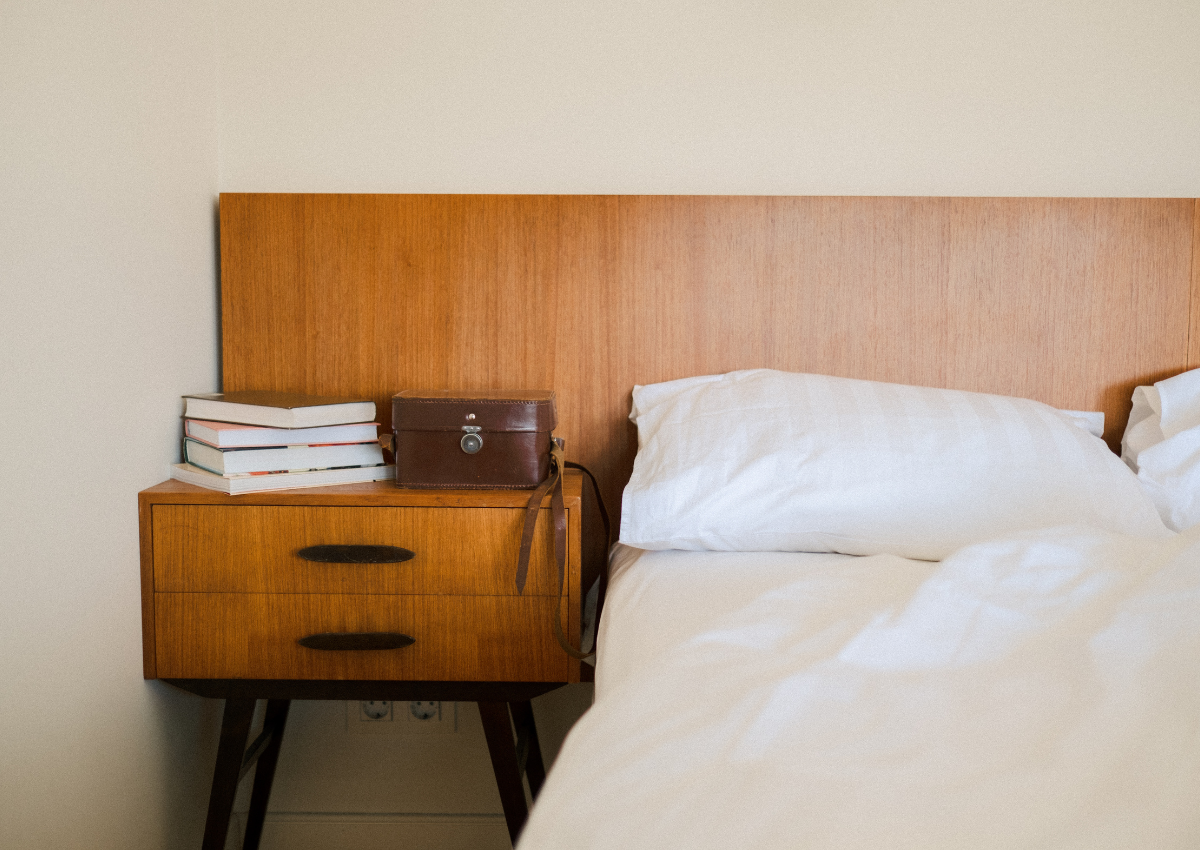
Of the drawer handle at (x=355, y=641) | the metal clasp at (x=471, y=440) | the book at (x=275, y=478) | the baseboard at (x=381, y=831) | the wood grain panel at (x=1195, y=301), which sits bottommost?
the baseboard at (x=381, y=831)

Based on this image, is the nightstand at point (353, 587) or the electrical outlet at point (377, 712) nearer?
the nightstand at point (353, 587)

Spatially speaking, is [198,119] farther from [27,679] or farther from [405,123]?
[27,679]

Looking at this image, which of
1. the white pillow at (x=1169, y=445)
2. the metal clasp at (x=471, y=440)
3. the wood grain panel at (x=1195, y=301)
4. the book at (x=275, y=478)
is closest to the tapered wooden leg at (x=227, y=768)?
the book at (x=275, y=478)

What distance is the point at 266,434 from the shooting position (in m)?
1.13

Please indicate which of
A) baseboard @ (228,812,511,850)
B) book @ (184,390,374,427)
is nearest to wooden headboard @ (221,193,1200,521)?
book @ (184,390,374,427)

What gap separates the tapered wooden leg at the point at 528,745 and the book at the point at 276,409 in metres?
0.56

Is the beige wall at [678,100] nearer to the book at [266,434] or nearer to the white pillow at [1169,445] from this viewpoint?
the book at [266,434]

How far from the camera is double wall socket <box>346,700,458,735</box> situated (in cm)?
149

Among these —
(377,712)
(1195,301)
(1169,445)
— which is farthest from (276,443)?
(1195,301)

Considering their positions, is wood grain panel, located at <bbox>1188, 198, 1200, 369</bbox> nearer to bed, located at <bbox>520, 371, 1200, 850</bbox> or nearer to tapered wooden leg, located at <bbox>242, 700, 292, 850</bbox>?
bed, located at <bbox>520, 371, 1200, 850</bbox>

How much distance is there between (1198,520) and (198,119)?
68.0 inches

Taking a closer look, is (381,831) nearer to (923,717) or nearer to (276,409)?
(276,409)

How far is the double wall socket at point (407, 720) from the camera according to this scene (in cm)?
149

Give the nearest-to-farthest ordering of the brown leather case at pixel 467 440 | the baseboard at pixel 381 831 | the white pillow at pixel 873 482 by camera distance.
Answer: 1. the white pillow at pixel 873 482
2. the brown leather case at pixel 467 440
3. the baseboard at pixel 381 831
